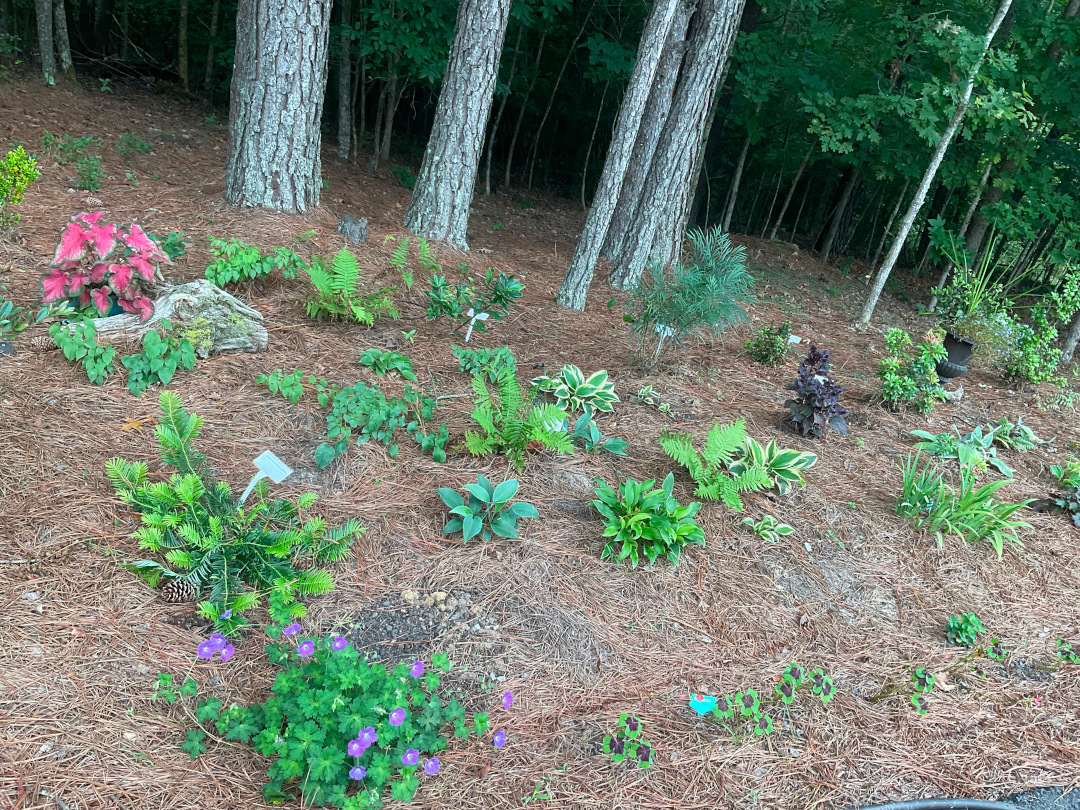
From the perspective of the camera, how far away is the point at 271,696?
1967 mm

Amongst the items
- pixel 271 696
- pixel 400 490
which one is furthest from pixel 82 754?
pixel 400 490

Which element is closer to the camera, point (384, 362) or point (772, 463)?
point (772, 463)

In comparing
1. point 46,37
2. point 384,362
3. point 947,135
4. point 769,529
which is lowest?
point 769,529

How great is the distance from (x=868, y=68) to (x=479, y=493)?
732cm

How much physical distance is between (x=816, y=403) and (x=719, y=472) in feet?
3.08

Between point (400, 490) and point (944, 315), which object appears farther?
point (944, 315)

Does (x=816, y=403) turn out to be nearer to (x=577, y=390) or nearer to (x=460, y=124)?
(x=577, y=390)

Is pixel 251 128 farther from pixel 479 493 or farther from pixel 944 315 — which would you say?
pixel 944 315

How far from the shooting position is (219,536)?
219 centimetres

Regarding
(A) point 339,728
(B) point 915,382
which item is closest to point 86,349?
(A) point 339,728

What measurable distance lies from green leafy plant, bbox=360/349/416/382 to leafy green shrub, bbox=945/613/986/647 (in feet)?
8.75

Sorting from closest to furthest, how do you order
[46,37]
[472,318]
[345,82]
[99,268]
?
[99,268], [472,318], [46,37], [345,82]

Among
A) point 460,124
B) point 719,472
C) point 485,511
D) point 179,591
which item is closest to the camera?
point 179,591

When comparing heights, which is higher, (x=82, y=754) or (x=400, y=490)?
(x=400, y=490)
